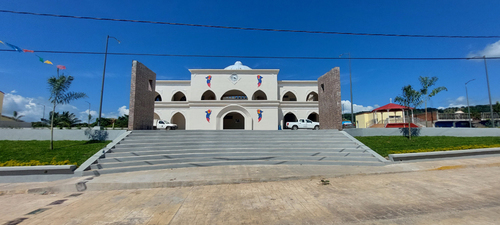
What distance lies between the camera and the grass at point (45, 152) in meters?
7.48

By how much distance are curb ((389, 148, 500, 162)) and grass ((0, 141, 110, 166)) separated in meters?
12.5

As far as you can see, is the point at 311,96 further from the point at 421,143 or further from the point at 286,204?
the point at 286,204

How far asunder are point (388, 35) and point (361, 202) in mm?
8663

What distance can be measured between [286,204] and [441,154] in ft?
28.6

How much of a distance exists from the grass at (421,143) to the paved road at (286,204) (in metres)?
3.33

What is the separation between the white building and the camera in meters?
22.8

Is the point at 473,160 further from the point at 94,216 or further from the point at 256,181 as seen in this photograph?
the point at 94,216

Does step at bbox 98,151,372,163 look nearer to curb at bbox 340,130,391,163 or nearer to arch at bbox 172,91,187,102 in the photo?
curb at bbox 340,130,391,163

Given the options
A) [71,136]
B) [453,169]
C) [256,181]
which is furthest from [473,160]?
[71,136]

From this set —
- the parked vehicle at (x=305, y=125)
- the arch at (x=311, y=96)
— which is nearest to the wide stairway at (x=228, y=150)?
the parked vehicle at (x=305, y=125)

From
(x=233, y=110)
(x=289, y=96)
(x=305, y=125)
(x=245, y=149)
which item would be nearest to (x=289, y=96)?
(x=289, y=96)

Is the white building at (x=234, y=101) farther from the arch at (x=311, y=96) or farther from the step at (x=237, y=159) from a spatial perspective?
the step at (x=237, y=159)

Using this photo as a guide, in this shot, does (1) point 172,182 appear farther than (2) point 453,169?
No

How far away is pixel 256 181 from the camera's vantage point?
21.0 feet
